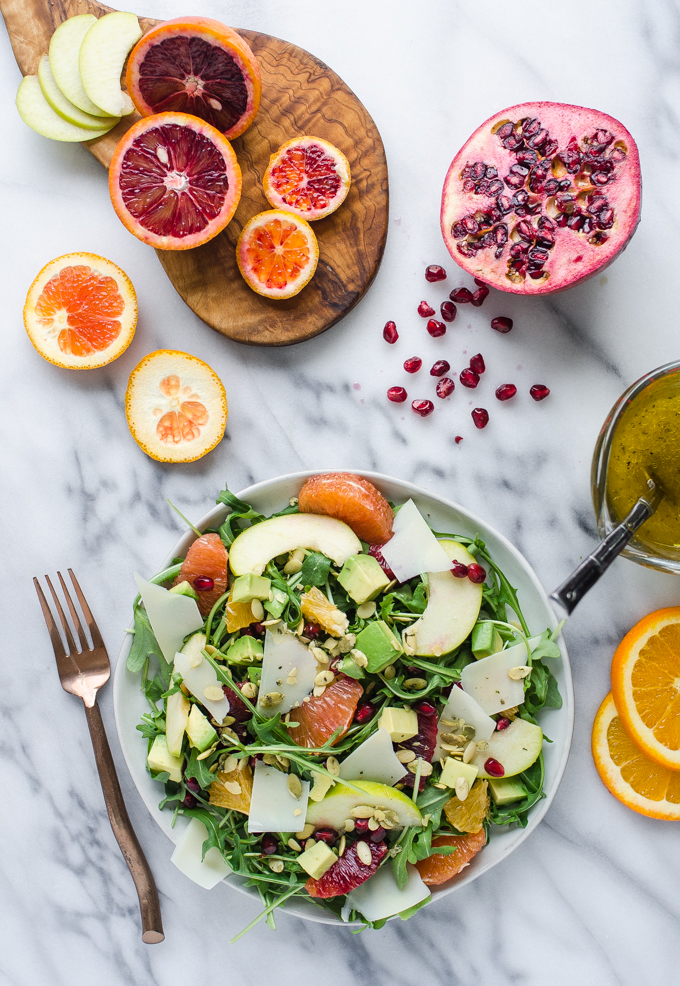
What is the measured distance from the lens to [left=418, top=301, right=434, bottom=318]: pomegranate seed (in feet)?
7.50

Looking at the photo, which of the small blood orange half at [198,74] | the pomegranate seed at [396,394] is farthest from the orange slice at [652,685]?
the small blood orange half at [198,74]

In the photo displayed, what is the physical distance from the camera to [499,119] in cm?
209

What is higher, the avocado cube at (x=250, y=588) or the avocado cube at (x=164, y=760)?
the avocado cube at (x=250, y=588)

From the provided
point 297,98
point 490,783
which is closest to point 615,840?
point 490,783

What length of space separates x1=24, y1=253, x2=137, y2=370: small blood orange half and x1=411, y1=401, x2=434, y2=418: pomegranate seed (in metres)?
0.96

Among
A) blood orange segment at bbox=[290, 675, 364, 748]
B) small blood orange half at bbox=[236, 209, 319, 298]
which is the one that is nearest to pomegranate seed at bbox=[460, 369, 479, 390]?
small blood orange half at bbox=[236, 209, 319, 298]

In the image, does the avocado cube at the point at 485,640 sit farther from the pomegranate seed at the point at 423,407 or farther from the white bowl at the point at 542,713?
the pomegranate seed at the point at 423,407

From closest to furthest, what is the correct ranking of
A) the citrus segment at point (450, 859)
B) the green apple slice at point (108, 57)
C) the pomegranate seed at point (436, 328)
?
the citrus segment at point (450, 859), the green apple slice at point (108, 57), the pomegranate seed at point (436, 328)

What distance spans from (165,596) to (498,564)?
1.02 meters

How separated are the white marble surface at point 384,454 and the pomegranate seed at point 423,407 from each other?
4 cm

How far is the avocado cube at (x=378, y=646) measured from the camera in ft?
6.39

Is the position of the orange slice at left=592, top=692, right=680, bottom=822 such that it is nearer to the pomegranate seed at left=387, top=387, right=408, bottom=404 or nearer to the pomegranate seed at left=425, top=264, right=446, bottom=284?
the pomegranate seed at left=387, top=387, right=408, bottom=404

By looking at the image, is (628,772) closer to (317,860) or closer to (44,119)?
(317,860)

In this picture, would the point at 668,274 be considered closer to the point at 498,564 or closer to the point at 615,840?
the point at 498,564
